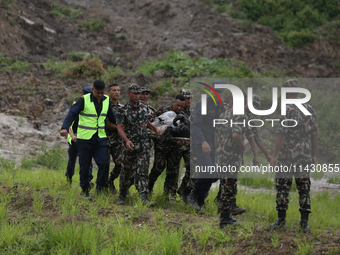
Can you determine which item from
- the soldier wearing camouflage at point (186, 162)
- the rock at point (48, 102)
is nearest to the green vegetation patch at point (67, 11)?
the rock at point (48, 102)

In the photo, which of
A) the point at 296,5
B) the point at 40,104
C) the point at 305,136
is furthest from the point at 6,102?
the point at 296,5

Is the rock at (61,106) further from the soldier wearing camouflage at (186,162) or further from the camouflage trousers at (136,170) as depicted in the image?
the camouflage trousers at (136,170)

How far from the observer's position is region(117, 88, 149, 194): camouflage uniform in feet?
21.3

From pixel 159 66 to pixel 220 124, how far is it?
14610 millimetres

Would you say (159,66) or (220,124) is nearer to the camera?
(220,124)

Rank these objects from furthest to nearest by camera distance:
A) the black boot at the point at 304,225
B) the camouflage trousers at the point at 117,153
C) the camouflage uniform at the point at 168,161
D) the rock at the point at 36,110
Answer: the rock at the point at 36,110 → the camouflage trousers at the point at 117,153 → the camouflage uniform at the point at 168,161 → the black boot at the point at 304,225

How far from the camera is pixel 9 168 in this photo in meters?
9.42

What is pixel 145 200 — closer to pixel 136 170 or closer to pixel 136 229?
pixel 136 170

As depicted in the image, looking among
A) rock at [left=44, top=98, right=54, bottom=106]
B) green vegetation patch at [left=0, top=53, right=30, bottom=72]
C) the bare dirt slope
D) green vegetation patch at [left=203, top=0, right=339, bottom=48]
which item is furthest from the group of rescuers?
green vegetation patch at [left=203, top=0, right=339, bottom=48]

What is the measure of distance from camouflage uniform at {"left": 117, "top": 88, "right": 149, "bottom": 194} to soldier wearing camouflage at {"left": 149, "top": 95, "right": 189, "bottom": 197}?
1.71 ft

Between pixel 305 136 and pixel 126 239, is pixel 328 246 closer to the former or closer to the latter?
pixel 305 136

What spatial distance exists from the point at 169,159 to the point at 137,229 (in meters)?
2.11

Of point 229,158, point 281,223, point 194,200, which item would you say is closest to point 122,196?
point 194,200

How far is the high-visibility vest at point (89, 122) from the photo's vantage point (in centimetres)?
651
